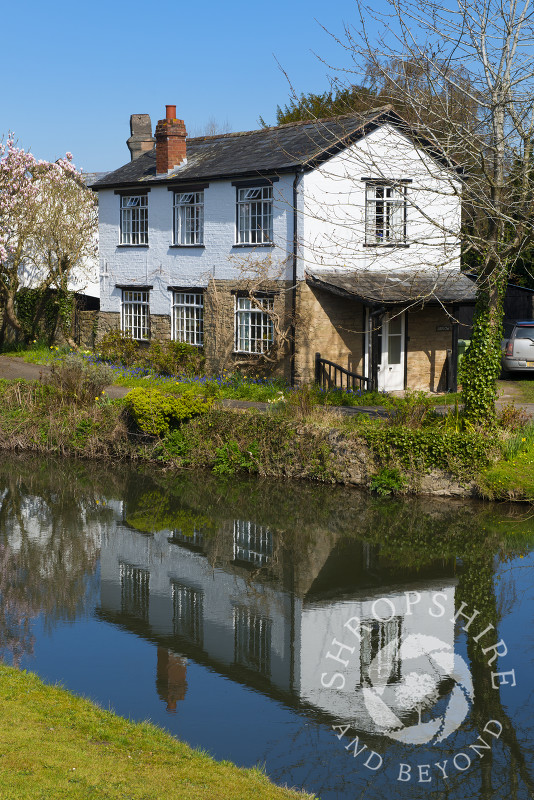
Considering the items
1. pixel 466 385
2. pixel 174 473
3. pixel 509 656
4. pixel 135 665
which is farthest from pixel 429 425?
pixel 135 665

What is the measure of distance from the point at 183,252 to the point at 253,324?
12.7 ft

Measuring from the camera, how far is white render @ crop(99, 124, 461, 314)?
920 inches

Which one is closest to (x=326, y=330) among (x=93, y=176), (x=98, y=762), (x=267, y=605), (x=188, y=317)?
(x=188, y=317)

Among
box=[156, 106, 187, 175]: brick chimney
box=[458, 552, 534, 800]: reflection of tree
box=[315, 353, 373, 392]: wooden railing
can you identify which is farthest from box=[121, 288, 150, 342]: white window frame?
box=[458, 552, 534, 800]: reflection of tree

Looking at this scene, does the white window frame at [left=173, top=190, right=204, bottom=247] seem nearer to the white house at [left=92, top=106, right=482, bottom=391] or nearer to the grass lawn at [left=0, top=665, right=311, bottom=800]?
the white house at [left=92, top=106, right=482, bottom=391]

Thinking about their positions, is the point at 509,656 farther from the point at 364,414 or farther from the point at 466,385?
the point at 364,414

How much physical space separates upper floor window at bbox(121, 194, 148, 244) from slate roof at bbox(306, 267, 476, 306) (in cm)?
775

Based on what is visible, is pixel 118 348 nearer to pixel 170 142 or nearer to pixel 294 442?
pixel 170 142

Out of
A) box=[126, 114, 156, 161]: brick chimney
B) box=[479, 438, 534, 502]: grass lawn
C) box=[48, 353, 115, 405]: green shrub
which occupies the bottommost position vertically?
box=[479, 438, 534, 502]: grass lawn

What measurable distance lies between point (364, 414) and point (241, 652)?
9824 mm

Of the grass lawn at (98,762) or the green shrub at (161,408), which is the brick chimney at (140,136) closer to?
the green shrub at (161,408)

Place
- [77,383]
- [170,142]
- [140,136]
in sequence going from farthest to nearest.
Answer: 1. [140,136]
2. [170,142]
3. [77,383]

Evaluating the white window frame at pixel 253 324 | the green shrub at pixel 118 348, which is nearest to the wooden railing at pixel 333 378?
the white window frame at pixel 253 324

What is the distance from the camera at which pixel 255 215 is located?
25391 millimetres
